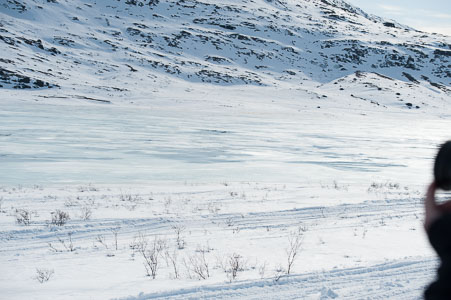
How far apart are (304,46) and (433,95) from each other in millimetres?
41415

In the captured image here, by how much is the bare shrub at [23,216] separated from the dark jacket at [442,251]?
7.53 m

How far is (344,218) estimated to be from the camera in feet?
29.7

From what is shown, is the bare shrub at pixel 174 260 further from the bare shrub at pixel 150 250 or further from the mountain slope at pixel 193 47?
the mountain slope at pixel 193 47

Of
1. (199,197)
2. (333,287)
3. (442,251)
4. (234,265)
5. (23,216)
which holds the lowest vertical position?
(199,197)

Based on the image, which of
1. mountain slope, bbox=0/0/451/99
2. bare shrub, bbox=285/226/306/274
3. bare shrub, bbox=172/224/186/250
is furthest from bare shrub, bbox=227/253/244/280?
mountain slope, bbox=0/0/451/99

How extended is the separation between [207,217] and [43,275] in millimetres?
3960

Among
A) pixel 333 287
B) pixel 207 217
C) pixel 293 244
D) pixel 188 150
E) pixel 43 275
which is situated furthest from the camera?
pixel 188 150

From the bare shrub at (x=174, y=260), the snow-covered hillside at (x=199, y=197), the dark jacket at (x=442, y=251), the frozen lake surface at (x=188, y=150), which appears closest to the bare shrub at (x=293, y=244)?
the snow-covered hillside at (x=199, y=197)

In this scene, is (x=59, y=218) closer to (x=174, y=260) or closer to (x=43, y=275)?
(x=43, y=275)

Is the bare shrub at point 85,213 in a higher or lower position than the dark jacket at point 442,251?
lower

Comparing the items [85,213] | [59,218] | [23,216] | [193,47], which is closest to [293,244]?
[85,213]

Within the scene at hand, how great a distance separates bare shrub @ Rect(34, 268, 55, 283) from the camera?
528 centimetres

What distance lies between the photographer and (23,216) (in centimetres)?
827

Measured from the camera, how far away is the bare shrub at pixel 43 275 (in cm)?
528
